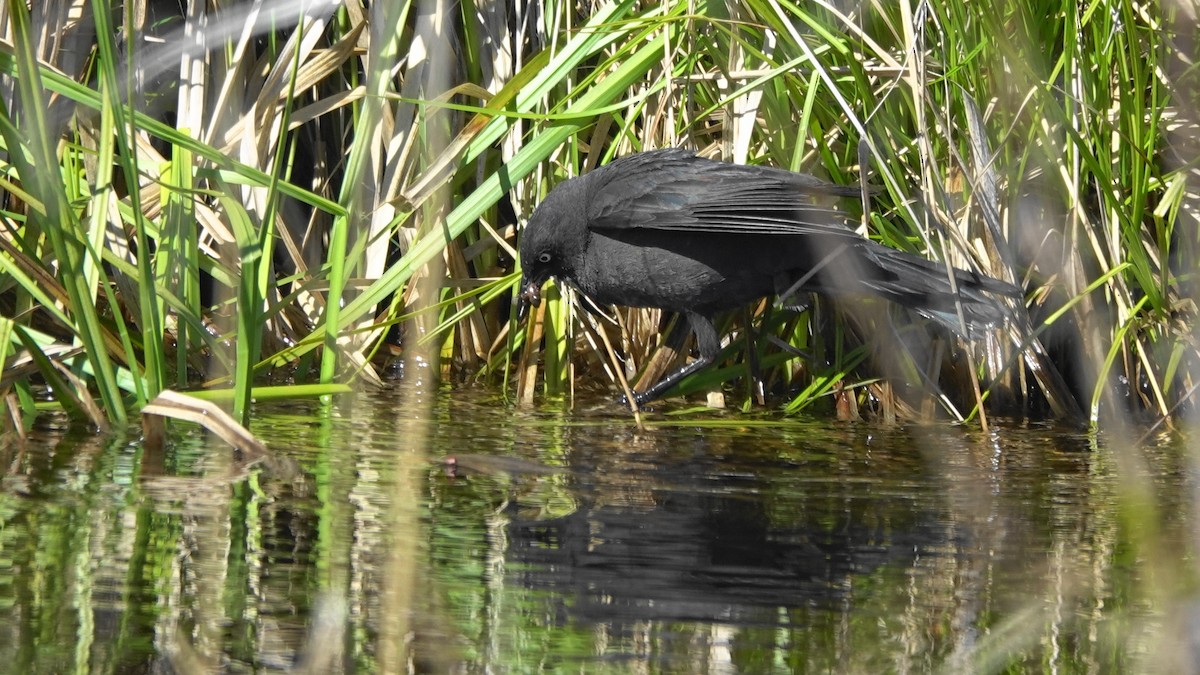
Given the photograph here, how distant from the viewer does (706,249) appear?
3982mm

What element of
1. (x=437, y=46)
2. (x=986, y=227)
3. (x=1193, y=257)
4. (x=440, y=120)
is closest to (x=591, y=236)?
(x=440, y=120)

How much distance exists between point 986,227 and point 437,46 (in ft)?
5.48

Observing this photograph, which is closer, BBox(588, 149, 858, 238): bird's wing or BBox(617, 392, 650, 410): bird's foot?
BBox(588, 149, 858, 238): bird's wing

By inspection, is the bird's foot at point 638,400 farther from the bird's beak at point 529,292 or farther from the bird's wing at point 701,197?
the bird's wing at point 701,197

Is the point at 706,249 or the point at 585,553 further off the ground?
the point at 706,249

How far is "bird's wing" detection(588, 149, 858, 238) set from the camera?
369 centimetres

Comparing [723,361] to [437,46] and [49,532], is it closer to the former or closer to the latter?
[437,46]

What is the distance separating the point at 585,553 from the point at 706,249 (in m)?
1.87

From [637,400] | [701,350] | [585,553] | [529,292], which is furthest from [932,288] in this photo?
[585,553]

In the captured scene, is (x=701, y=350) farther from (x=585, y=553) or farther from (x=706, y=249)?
(x=585, y=553)

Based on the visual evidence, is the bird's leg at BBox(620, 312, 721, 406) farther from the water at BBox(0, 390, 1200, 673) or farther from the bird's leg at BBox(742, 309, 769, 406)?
the water at BBox(0, 390, 1200, 673)

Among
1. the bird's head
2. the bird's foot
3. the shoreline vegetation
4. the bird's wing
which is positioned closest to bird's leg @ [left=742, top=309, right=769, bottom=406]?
the shoreline vegetation

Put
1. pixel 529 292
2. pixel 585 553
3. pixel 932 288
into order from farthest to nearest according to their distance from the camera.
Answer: pixel 529 292 < pixel 932 288 < pixel 585 553

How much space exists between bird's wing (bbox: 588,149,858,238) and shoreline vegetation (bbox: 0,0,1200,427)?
0.57ft
